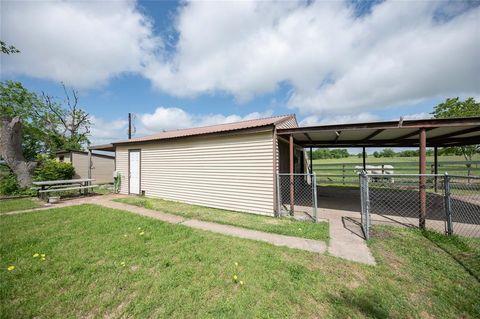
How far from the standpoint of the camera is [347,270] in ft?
10.2

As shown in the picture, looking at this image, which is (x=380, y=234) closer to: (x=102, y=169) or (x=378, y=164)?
(x=378, y=164)

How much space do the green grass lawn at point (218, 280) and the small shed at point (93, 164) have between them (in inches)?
520

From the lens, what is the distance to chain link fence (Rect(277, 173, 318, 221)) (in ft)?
19.6

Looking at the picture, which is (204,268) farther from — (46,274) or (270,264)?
(46,274)

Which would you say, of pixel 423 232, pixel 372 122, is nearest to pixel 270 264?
pixel 423 232

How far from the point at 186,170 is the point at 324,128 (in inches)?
217

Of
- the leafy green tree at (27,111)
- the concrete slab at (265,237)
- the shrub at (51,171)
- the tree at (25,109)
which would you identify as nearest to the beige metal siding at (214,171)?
the concrete slab at (265,237)

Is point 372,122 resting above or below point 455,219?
above

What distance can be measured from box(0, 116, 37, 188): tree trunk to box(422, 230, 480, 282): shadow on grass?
57.4 feet

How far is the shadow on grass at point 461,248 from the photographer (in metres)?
3.16

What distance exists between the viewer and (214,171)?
7445 mm

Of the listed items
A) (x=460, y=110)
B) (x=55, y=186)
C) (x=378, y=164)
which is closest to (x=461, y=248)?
(x=378, y=164)

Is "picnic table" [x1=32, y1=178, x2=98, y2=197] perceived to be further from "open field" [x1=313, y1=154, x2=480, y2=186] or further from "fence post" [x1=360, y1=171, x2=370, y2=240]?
"open field" [x1=313, y1=154, x2=480, y2=186]

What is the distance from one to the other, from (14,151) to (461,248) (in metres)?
19.0
